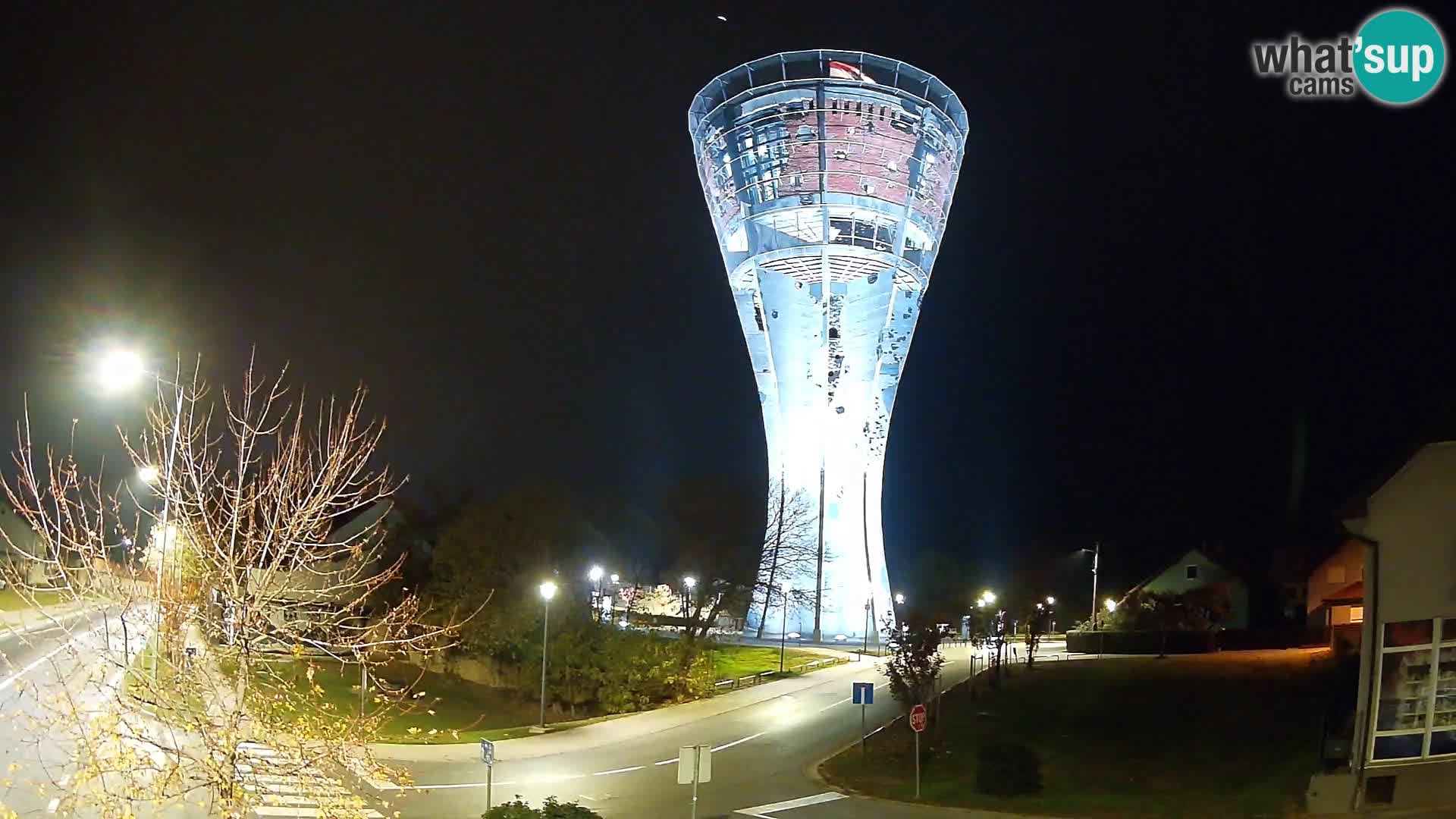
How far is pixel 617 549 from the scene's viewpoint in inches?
3206

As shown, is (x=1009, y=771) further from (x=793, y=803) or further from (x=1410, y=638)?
(x=1410, y=638)

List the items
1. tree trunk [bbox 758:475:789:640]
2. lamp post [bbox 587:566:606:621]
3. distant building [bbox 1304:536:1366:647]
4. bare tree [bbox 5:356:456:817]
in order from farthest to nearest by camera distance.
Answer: tree trunk [bbox 758:475:789:640] < distant building [bbox 1304:536:1366:647] < lamp post [bbox 587:566:606:621] < bare tree [bbox 5:356:456:817]

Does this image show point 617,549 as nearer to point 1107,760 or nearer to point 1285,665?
point 1285,665

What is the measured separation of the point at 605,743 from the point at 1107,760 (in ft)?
38.3

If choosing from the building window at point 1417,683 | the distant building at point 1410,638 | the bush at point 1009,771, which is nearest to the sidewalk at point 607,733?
the bush at point 1009,771

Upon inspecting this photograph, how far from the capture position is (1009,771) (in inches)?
782

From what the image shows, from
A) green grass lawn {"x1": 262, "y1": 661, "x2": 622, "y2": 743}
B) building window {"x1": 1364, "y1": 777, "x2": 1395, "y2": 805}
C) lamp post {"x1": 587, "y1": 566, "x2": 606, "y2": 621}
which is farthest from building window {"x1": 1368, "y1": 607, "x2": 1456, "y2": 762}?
lamp post {"x1": 587, "y1": 566, "x2": 606, "y2": 621}

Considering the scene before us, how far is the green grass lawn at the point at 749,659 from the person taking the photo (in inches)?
1667

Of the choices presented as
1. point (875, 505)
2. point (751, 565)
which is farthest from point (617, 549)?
point (751, 565)

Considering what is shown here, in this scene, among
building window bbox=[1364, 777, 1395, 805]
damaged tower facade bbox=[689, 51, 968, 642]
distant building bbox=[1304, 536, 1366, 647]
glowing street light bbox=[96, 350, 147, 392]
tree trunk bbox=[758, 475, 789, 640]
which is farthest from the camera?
damaged tower facade bbox=[689, 51, 968, 642]

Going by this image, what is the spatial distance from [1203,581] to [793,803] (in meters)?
47.9

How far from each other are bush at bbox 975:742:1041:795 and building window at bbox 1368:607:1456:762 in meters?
5.93

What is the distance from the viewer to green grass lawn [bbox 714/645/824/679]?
1667 inches

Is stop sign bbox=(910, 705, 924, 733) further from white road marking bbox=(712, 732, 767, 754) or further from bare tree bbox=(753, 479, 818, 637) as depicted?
bare tree bbox=(753, 479, 818, 637)
